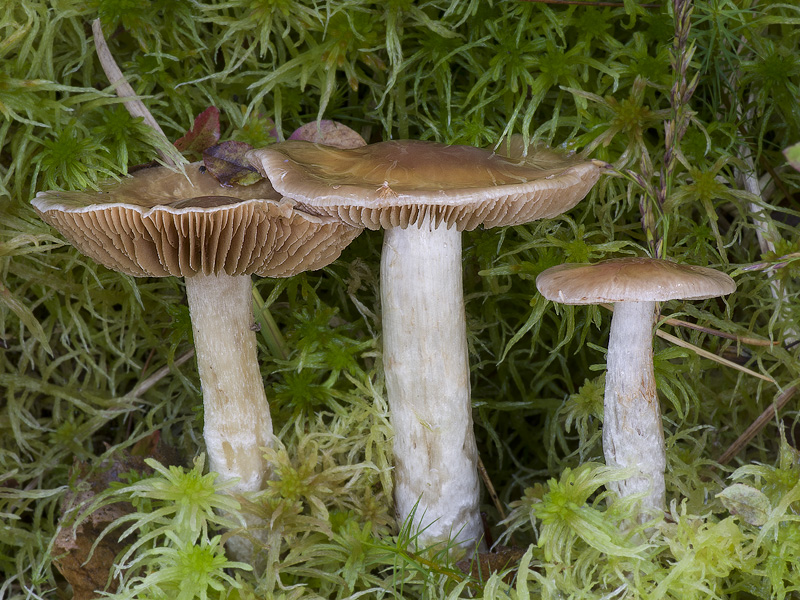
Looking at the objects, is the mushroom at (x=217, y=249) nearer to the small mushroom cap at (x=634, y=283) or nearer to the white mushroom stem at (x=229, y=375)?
the white mushroom stem at (x=229, y=375)

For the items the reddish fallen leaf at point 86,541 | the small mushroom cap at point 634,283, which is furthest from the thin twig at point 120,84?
the small mushroom cap at point 634,283

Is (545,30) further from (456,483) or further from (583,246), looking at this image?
(456,483)

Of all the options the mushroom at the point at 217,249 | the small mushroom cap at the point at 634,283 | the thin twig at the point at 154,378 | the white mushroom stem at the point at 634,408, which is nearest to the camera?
the small mushroom cap at the point at 634,283

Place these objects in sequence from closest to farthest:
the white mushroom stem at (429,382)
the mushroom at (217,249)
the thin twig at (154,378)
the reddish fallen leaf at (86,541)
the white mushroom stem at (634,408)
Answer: the mushroom at (217,249) < the white mushroom stem at (634,408) < the white mushroom stem at (429,382) < the reddish fallen leaf at (86,541) < the thin twig at (154,378)

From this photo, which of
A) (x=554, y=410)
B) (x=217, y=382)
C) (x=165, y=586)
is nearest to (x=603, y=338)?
(x=554, y=410)

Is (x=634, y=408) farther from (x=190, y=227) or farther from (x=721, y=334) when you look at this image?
(x=190, y=227)

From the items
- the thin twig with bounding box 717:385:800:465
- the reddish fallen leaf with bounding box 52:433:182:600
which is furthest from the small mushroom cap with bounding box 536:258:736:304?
the reddish fallen leaf with bounding box 52:433:182:600
